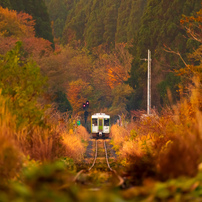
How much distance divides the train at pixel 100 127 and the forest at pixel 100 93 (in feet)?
6.22

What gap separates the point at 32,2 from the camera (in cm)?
5844

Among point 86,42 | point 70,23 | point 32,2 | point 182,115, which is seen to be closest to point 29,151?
point 182,115

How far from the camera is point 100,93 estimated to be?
3445 inches

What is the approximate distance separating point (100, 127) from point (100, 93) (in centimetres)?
3826

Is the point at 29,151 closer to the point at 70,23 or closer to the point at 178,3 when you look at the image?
the point at 178,3

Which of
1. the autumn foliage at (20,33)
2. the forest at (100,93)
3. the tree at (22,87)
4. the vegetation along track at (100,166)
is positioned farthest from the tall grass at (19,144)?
the autumn foliage at (20,33)

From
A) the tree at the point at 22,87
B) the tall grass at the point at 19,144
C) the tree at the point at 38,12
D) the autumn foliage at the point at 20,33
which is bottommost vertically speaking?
the tall grass at the point at 19,144

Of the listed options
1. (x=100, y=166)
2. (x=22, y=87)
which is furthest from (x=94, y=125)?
(x=22, y=87)

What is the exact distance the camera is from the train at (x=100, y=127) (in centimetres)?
4928

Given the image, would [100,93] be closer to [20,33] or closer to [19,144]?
[20,33]

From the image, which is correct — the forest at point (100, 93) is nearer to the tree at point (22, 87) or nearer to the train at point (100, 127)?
the tree at point (22, 87)

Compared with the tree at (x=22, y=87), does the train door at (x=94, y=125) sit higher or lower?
lower

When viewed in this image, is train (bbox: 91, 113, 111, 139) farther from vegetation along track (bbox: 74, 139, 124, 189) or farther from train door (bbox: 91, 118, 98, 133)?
vegetation along track (bbox: 74, 139, 124, 189)

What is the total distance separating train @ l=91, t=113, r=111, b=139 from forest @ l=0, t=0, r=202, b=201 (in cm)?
190
